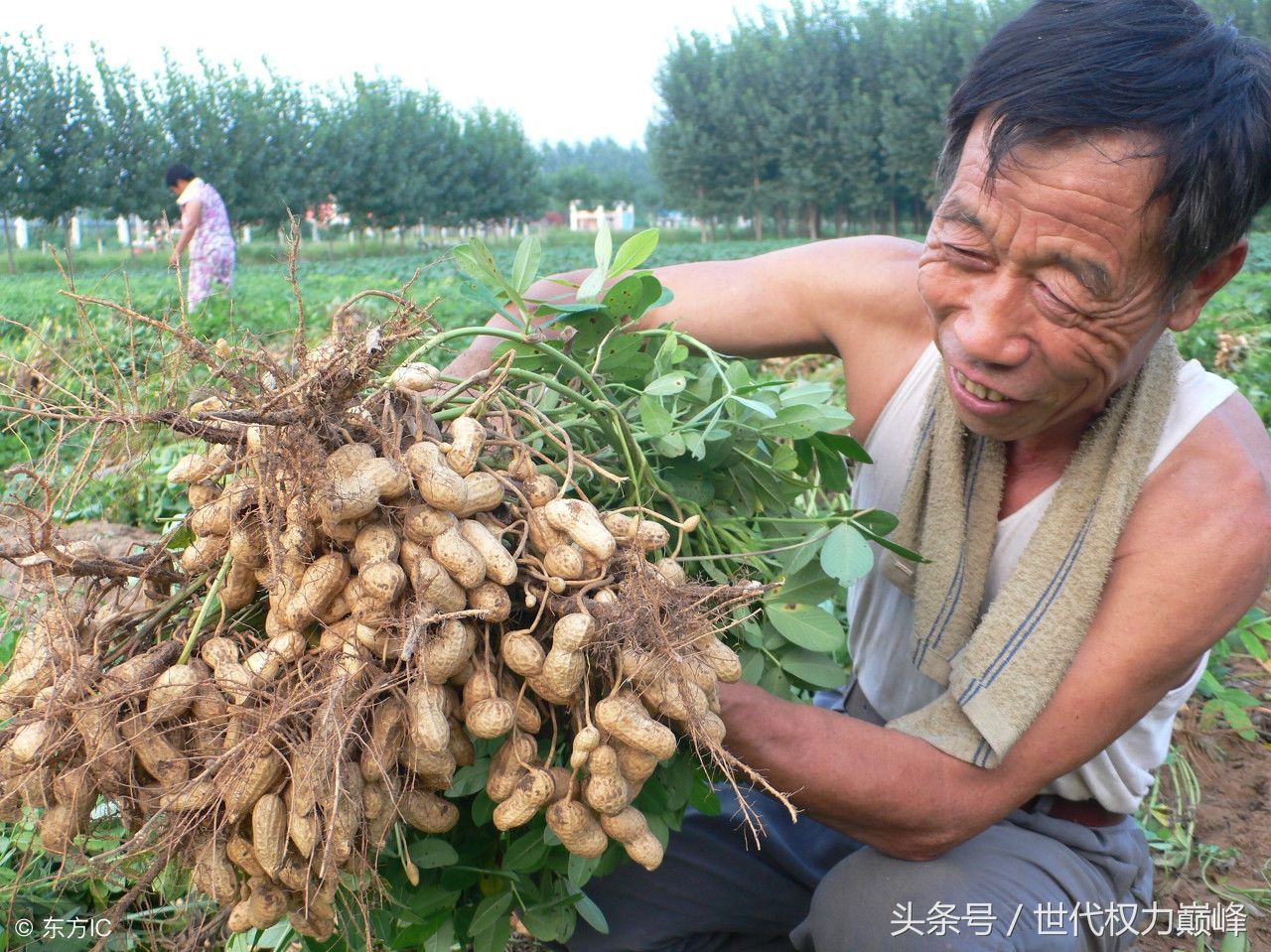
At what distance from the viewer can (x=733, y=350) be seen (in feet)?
6.24

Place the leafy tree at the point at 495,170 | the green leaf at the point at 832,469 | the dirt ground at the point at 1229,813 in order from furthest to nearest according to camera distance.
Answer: the leafy tree at the point at 495,170 < the dirt ground at the point at 1229,813 < the green leaf at the point at 832,469

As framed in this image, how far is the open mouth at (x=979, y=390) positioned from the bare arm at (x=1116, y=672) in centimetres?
29

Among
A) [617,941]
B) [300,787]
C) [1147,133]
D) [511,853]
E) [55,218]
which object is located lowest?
[617,941]

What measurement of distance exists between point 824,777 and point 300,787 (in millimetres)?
699

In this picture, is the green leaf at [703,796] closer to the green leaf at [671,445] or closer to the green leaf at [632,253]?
the green leaf at [671,445]

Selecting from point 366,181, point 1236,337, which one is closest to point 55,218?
point 366,181

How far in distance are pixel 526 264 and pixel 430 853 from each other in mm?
741

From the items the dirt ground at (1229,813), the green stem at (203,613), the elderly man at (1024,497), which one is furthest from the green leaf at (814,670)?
the dirt ground at (1229,813)

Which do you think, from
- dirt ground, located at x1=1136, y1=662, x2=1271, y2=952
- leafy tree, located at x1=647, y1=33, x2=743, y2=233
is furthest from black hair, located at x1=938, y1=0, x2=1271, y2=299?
leafy tree, located at x1=647, y1=33, x2=743, y2=233

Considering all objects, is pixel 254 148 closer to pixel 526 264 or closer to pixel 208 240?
pixel 208 240

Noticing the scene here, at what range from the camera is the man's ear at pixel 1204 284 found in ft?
4.52

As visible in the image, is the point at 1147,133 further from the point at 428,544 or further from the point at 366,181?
the point at 366,181

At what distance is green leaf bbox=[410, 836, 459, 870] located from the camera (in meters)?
1.22

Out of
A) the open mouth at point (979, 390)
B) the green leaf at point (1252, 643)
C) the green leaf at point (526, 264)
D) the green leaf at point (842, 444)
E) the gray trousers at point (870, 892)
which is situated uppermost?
the green leaf at point (526, 264)
